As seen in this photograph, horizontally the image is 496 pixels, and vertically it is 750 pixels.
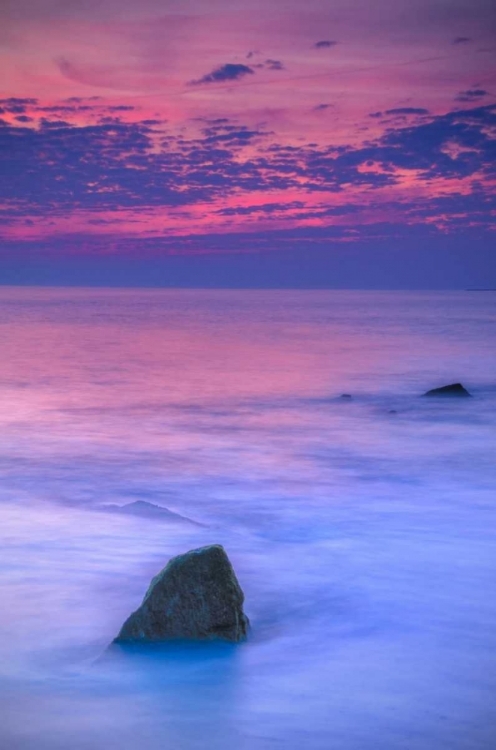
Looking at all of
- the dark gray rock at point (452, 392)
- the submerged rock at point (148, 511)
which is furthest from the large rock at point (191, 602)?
the dark gray rock at point (452, 392)

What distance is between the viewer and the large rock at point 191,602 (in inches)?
211

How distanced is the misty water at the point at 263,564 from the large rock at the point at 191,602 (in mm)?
129

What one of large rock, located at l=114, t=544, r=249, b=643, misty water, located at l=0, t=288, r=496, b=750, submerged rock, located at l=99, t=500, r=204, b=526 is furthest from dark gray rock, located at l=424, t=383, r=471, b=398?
large rock, located at l=114, t=544, r=249, b=643

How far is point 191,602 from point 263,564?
115 inches

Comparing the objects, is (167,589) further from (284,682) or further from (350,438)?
(350,438)

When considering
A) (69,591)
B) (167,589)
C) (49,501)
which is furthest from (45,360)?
(167,589)

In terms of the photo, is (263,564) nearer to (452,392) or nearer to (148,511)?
(148,511)

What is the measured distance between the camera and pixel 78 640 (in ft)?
19.9

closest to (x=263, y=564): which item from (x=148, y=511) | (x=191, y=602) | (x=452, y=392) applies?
(x=148, y=511)

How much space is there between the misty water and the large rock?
129mm

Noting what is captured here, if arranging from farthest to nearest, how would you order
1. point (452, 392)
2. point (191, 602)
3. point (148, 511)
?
point (452, 392) < point (148, 511) < point (191, 602)

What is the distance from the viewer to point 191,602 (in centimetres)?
543

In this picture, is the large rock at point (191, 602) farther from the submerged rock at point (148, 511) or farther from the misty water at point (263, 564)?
the submerged rock at point (148, 511)

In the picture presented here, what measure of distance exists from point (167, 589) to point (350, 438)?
11.3 m
